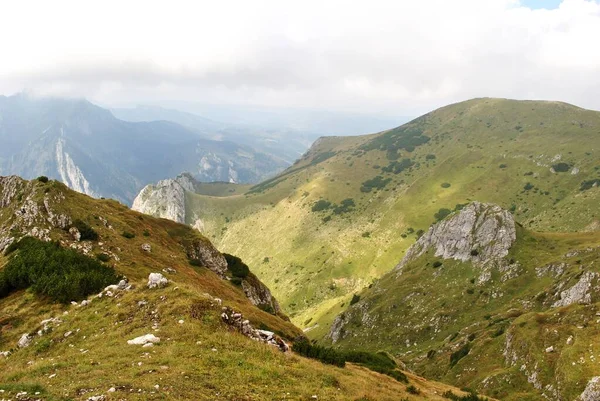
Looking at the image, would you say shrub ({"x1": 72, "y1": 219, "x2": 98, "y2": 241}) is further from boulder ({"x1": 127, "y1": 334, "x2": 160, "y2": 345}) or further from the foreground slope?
the foreground slope

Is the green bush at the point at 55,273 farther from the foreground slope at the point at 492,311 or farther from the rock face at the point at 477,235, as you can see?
the rock face at the point at 477,235

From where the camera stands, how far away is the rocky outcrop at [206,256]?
241ft

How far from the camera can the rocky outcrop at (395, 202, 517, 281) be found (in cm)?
9750

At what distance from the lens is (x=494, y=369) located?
5347 cm

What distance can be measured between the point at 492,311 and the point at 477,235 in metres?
29.9

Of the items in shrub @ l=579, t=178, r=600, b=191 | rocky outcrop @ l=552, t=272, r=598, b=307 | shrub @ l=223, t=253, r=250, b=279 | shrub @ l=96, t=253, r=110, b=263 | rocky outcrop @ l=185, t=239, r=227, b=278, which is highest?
shrub @ l=579, t=178, r=600, b=191

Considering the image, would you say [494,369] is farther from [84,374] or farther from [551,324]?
[84,374]

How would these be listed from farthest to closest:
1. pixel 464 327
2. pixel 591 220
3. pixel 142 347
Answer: pixel 591 220 → pixel 464 327 → pixel 142 347

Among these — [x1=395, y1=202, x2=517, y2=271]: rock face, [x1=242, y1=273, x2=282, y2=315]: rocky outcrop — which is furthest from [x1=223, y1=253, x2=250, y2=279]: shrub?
[x1=395, y1=202, x2=517, y2=271]: rock face

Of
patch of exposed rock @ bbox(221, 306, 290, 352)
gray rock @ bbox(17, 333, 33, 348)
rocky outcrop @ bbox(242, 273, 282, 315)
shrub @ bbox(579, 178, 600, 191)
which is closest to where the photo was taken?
patch of exposed rock @ bbox(221, 306, 290, 352)

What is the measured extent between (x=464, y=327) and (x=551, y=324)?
101 ft

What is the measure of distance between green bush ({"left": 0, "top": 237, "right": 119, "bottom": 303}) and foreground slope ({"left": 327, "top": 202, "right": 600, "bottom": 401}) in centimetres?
4882

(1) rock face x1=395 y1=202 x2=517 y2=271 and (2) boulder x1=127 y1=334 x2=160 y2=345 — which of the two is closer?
(2) boulder x1=127 y1=334 x2=160 y2=345

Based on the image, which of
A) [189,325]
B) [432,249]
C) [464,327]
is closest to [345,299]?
[432,249]
